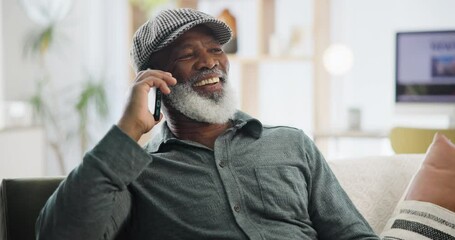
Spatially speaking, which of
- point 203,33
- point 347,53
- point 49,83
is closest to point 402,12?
point 347,53

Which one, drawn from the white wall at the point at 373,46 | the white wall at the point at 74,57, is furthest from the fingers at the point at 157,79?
the white wall at the point at 74,57

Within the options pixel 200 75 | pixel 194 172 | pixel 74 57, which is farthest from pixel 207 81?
pixel 74 57

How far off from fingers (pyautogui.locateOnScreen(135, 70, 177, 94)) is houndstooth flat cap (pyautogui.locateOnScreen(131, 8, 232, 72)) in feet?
0.42

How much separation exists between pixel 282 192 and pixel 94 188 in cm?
47

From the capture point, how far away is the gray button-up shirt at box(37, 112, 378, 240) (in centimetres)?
149

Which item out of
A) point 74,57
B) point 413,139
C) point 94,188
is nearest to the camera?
point 94,188

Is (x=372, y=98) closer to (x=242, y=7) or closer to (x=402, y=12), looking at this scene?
(x=402, y=12)

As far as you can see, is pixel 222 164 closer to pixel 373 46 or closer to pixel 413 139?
pixel 413 139

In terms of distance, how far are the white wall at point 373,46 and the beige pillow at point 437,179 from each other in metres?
3.00

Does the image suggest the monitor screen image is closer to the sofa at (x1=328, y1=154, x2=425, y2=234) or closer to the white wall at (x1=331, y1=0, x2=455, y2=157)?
the white wall at (x1=331, y1=0, x2=455, y2=157)

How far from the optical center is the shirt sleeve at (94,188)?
132 centimetres

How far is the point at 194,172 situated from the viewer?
5.16 ft

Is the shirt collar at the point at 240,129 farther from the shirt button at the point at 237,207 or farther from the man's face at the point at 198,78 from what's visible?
the shirt button at the point at 237,207

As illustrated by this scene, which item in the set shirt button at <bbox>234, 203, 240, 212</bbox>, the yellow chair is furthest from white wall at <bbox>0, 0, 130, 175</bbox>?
shirt button at <bbox>234, 203, 240, 212</bbox>
